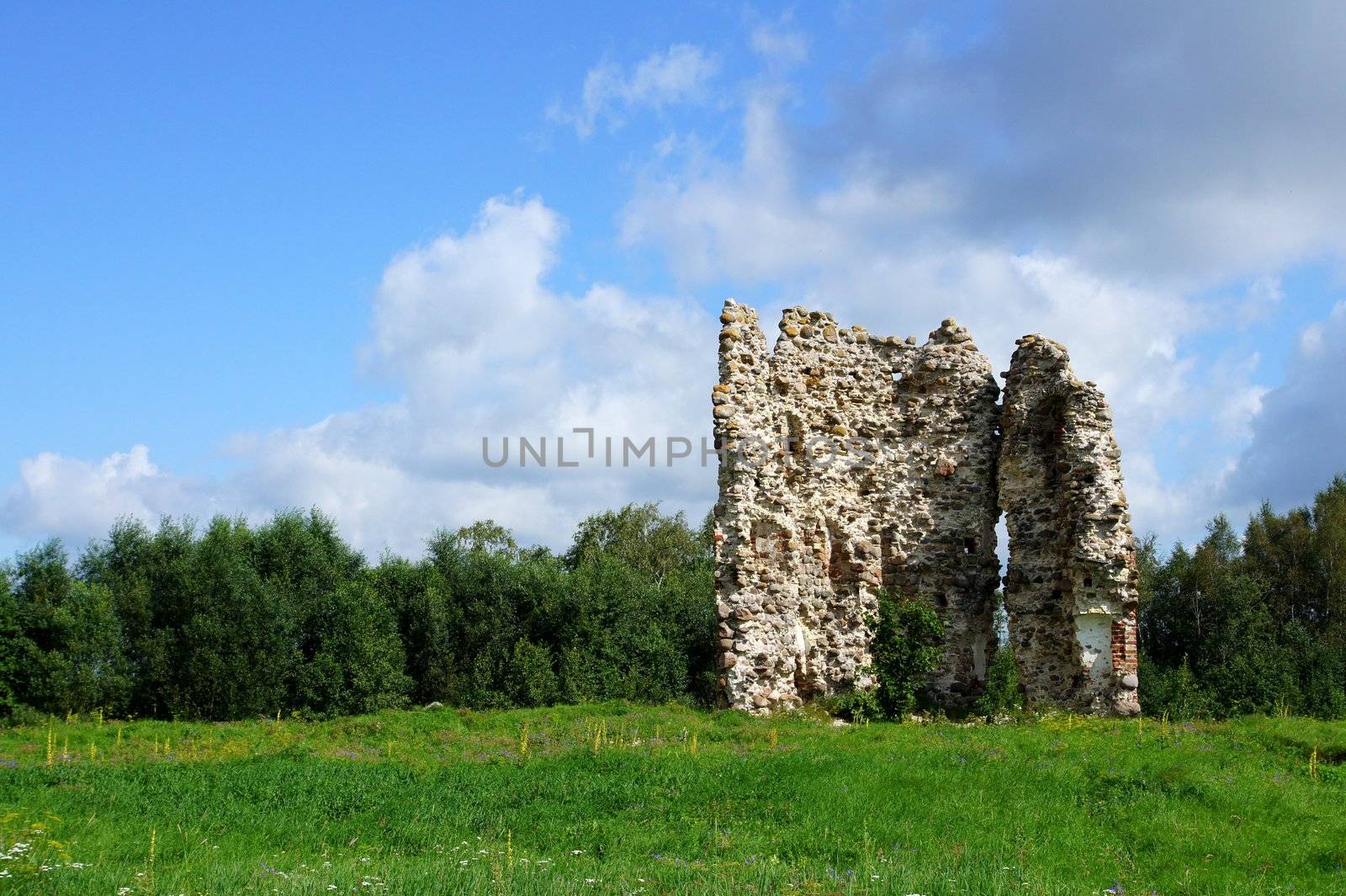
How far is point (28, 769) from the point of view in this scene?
12430mm

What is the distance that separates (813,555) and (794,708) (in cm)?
303

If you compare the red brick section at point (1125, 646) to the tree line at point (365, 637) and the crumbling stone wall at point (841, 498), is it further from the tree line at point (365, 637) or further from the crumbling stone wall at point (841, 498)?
the tree line at point (365, 637)

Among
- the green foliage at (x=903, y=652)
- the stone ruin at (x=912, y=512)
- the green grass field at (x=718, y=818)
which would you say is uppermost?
the stone ruin at (x=912, y=512)

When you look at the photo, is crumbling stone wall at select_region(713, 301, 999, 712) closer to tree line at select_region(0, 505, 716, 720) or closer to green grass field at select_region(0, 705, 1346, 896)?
green grass field at select_region(0, 705, 1346, 896)

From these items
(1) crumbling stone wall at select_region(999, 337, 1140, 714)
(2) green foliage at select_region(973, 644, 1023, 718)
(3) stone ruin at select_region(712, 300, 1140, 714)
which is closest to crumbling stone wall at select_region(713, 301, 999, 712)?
(3) stone ruin at select_region(712, 300, 1140, 714)

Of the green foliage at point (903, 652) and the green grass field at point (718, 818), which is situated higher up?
the green foliage at point (903, 652)

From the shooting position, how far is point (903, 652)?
61.2ft

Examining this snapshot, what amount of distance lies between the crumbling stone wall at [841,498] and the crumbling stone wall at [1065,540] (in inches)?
31.7

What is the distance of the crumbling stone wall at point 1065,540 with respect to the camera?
62.1ft

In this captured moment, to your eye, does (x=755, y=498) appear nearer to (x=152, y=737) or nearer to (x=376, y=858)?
(x=376, y=858)

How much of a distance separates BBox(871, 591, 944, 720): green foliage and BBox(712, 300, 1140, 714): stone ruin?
0.52 m

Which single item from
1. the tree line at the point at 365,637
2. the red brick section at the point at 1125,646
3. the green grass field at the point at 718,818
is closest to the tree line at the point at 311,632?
the tree line at the point at 365,637

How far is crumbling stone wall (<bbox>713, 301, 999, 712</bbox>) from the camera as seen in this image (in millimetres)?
18391

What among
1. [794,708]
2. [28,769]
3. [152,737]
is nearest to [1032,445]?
[794,708]
